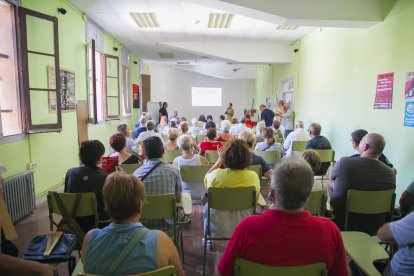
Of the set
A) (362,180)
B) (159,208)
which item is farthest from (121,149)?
(362,180)

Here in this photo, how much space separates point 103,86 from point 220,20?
327 centimetres

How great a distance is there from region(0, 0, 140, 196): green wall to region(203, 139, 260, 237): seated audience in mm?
2569

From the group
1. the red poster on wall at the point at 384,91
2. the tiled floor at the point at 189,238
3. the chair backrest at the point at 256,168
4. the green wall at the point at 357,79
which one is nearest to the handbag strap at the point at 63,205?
the tiled floor at the point at 189,238

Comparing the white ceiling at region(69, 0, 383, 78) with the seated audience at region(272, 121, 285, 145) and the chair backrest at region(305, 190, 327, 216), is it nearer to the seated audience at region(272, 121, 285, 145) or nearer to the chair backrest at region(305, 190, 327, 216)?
the seated audience at region(272, 121, 285, 145)

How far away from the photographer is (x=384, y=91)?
4453 mm

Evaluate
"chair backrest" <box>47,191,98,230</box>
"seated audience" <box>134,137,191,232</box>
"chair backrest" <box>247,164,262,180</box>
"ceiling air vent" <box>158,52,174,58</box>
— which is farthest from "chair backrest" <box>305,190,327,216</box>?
"ceiling air vent" <box>158,52,174,58</box>

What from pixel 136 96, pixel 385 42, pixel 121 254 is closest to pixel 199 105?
pixel 136 96

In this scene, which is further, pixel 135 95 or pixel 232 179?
pixel 135 95

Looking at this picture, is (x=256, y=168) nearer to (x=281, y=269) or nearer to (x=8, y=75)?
(x=281, y=269)

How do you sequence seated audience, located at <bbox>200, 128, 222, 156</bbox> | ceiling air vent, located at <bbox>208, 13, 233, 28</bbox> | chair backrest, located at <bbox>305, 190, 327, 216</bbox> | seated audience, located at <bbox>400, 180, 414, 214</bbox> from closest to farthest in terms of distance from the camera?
seated audience, located at <bbox>400, 180, 414, 214</bbox> < chair backrest, located at <bbox>305, 190, 327, 216</bbox> < seated audience, located at <bbox>200, 128, 222, 156</bbox> < ceiling air vent, located at <bbox>208, 13, 233, 28</bbox>

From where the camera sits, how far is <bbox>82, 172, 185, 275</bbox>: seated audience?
122 centimetres

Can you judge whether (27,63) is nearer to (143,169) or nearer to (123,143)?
(123,143)

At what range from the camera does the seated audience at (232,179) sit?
246cm

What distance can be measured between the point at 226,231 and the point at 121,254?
4.75 feet
